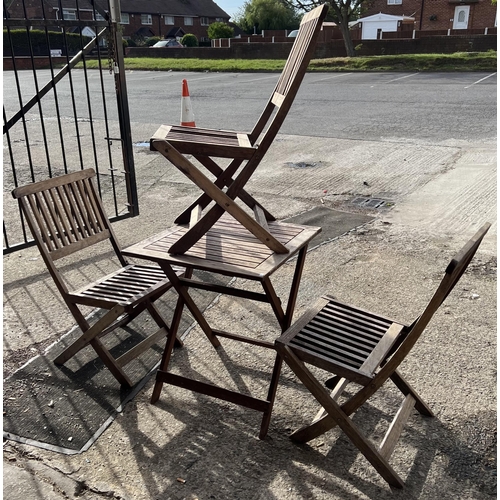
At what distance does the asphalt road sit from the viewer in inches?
390

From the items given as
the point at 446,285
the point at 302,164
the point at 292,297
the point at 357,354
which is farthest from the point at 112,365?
the point at 302,164

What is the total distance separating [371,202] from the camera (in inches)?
239

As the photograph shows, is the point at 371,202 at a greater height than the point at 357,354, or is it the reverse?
the point at 357,354

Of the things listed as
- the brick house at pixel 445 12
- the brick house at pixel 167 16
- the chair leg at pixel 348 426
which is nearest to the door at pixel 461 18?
the brick house at pixel 445 12

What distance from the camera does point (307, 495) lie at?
7.39 ft

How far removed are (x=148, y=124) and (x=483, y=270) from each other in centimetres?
824

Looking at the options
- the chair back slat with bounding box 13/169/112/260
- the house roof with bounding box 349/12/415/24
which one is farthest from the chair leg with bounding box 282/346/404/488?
the house roof with bounding box 349/12/415/24

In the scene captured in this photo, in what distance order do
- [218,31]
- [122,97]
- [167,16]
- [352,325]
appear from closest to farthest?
[352,325]
[122,97]
[218,31]
[167,16]

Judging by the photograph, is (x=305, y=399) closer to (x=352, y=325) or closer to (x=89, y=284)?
(x=352, y=325)

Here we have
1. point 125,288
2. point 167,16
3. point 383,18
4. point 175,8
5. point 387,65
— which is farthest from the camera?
point 175,8

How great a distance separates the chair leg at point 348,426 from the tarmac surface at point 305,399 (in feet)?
0.24

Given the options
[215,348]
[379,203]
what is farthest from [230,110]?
[215,348]

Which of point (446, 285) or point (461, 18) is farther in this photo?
point (461, 18)

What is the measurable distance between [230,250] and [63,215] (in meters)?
1.22
